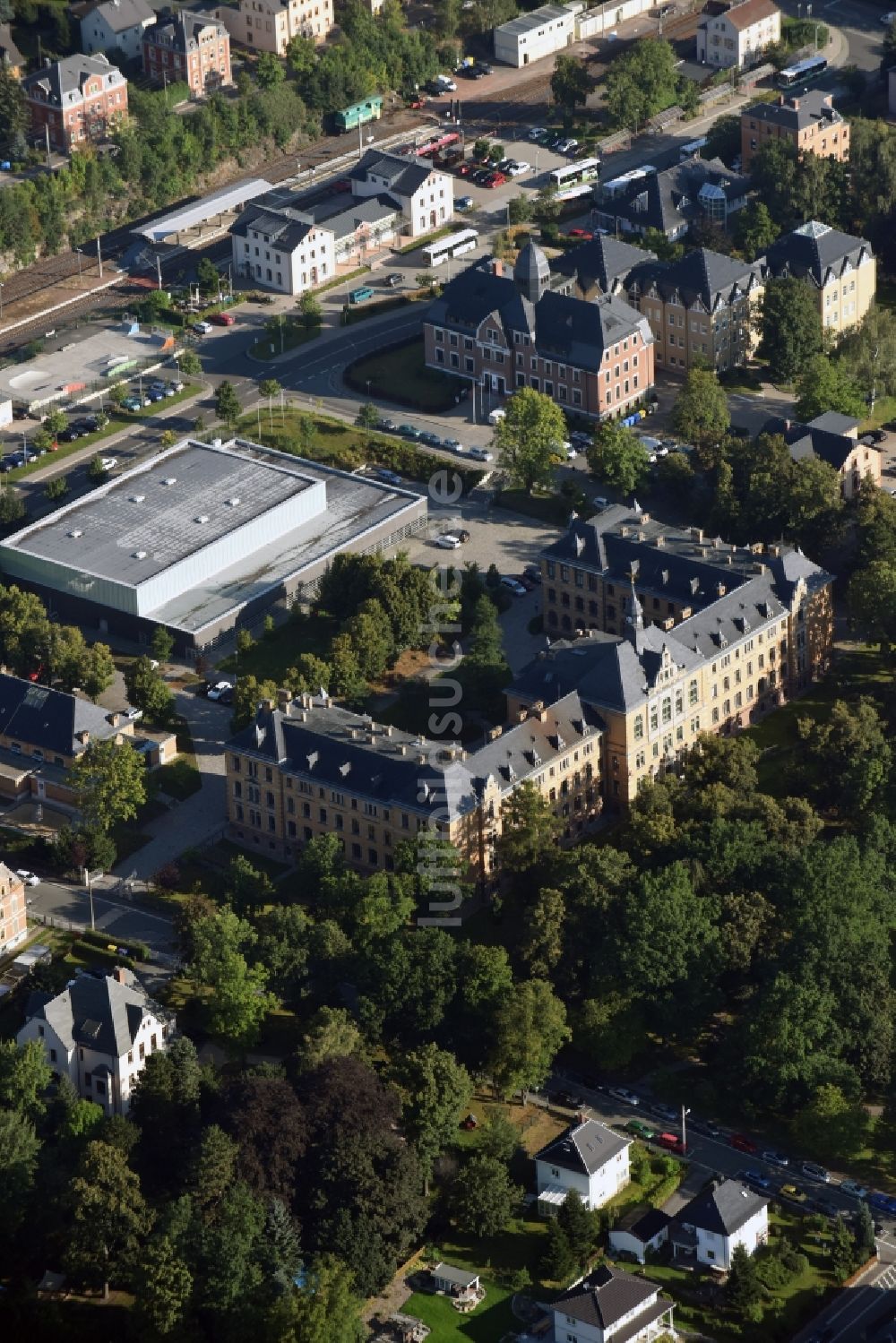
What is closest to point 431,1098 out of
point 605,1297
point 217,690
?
point 605,1297

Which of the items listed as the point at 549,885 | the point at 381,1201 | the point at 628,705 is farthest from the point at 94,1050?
the point at 628,705

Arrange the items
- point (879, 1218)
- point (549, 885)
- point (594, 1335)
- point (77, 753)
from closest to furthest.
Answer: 1. point (594, 1335)
2. point (879, 1218)
3. point (549, 885)
4. point (77, 753)

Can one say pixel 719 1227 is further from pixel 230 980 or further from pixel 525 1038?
pixel 230 980

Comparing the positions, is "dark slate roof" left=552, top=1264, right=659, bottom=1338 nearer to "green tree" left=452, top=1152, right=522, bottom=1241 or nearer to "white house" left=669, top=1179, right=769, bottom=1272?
"white house" left=669, top=1179, right=769, bottom=1272

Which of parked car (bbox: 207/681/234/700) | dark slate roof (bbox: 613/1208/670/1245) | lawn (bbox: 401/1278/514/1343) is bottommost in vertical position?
lawn (bbox: 401/1278/514/1343)

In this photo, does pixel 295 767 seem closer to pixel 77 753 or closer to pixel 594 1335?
pixel 77 753

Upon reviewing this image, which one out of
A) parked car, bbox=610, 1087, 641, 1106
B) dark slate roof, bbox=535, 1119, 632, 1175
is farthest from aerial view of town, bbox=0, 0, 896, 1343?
dark slate roof, bbox=535, 1119, 632, 1175
